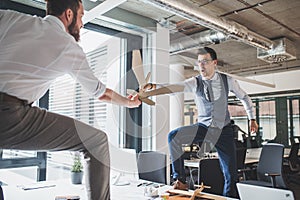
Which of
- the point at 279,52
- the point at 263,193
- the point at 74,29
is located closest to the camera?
the point at 263,193

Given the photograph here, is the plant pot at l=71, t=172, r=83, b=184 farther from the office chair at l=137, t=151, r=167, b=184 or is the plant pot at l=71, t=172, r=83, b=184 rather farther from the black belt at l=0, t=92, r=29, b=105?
the black belt at l=0, t=92, r=29, b=105

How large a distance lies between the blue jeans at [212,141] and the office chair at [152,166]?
28.9 inches

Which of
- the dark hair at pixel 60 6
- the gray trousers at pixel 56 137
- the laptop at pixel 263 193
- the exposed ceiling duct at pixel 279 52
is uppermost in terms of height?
the exposed ceiling duct at pixel 279 52

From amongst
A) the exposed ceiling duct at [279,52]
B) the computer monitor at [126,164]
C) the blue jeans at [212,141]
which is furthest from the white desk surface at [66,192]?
the exposed ceiling duct at [279,52]

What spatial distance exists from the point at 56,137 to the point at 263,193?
1.11 m

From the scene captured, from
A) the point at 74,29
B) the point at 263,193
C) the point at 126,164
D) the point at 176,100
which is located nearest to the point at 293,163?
the point at 176,100

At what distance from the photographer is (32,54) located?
4.10 feet

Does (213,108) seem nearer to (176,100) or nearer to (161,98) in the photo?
(161,98)

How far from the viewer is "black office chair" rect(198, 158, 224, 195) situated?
310 centimetres

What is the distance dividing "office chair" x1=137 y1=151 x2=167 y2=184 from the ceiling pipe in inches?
72.3

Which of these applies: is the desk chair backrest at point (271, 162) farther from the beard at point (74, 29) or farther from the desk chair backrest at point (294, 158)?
the beard at point (74, 29)

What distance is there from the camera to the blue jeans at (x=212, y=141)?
2.72 metres

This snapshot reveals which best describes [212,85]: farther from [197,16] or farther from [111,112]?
[111,112]

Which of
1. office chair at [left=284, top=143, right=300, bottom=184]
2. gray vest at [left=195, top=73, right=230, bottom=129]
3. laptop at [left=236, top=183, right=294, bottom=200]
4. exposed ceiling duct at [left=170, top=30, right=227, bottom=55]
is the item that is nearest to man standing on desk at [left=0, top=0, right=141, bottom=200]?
laptop at [left=236, top=183, right=294, bottom=200]
